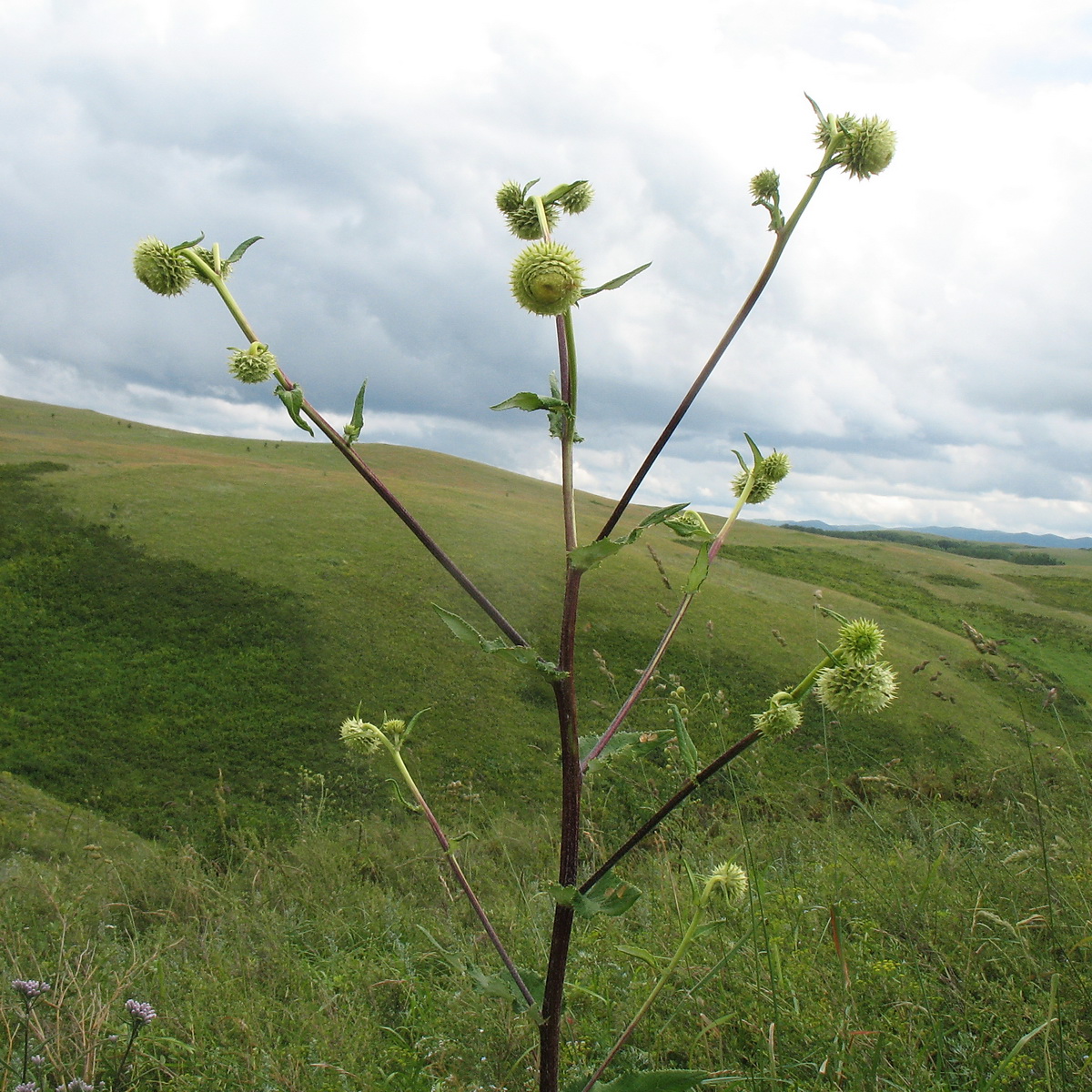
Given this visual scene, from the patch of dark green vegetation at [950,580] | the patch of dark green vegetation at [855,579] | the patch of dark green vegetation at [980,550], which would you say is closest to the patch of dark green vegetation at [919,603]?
the patch of dark green vegetation at [855,579]

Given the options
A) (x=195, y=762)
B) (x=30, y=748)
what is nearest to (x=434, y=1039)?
(x=195, y=762)

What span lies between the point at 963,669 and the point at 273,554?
2110 centimetres

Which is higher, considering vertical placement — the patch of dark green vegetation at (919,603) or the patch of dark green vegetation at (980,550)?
the patch of dark green vegetation at (980,550)

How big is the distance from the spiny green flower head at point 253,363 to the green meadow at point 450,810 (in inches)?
61.7

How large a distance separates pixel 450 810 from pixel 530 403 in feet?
33.8

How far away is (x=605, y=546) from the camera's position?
1216 mm

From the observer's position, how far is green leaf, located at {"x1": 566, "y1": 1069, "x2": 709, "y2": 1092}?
1.29m

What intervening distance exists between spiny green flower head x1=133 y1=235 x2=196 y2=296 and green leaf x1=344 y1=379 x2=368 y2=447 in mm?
629

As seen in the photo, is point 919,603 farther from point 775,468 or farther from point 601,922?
point 775,468

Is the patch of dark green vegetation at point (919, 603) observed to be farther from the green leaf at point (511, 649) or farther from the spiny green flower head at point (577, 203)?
the green leaf at point (511, 649)

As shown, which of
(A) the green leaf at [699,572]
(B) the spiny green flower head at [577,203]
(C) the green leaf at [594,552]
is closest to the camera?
(C) the green leaf at [594,552]

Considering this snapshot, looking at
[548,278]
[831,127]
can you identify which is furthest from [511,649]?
[831,127]

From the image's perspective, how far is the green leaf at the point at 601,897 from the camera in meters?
1.27

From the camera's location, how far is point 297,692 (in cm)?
1377
